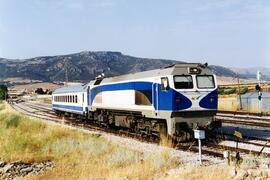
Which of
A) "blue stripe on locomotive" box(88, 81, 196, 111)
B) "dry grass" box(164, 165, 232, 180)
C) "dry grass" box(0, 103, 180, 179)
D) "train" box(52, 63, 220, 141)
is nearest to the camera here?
"dry grass" box(164, 165, 232, 180)

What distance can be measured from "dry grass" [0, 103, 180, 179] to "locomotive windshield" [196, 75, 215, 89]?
170 inches

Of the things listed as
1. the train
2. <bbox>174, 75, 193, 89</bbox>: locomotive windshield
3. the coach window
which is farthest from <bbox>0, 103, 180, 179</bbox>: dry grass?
<bbox>174, 75, 193, 89</bbox>: locomotive windshield

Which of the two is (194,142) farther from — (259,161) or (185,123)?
(259,161)

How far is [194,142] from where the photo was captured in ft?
61.4

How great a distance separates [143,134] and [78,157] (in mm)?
6135

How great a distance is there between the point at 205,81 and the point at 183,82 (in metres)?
1.07

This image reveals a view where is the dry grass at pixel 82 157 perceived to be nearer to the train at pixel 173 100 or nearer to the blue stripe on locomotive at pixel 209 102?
the train at pixel 173 100

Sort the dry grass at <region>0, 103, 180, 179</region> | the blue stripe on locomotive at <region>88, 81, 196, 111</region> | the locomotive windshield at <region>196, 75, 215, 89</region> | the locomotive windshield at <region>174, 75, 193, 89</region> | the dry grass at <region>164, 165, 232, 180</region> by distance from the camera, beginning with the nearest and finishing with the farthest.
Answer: the dry grass at <region>164, 165, 232, 180</region>
the dry grass at <region>0, 103, 180, 179</region>
the blue stripe on locomotive at <region>88, 81, 196, 111</region>
the locomotive windshield at <region>174, 75, 193, 89</region>
the locomotive windshield at <region>196, 75, 215, 89</region>

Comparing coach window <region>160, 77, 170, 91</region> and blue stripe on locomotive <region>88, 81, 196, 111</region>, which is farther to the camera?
coach window <region>160, 77, 170, 91</region>

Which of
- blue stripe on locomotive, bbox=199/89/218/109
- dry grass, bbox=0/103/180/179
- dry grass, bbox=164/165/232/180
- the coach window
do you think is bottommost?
dry grass, bbox=0/103/180/179

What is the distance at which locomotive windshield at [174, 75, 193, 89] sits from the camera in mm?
18547

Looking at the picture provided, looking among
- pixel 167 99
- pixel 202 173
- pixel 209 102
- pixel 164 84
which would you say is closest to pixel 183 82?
pixel 164 84

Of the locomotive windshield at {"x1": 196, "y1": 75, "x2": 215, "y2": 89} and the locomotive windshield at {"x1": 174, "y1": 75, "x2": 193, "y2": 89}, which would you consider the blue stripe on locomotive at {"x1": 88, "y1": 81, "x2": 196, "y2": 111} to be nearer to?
the locomotive windshield at {"x1": 174, "y1": 75, "x2": 193, "y2": 89}

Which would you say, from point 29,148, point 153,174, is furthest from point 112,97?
point 153,174
